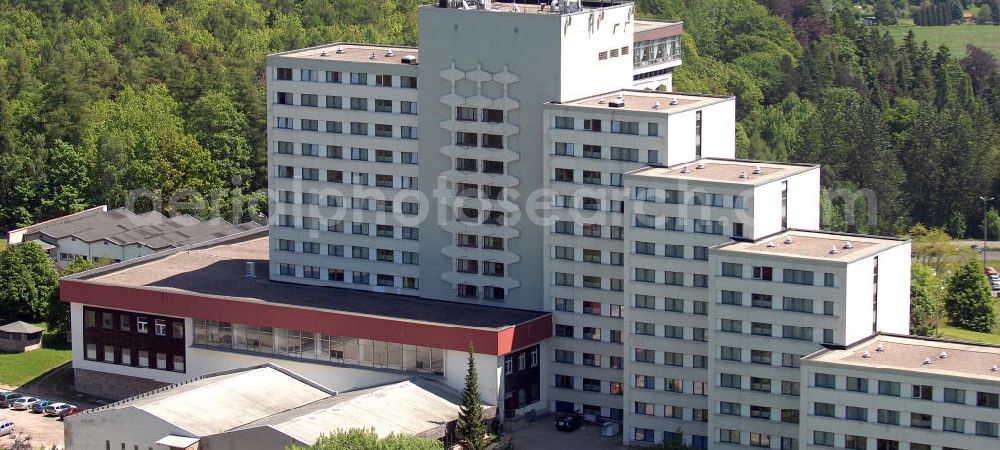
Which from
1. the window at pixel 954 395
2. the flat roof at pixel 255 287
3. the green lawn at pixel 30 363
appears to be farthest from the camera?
the green lawn at pixel 30 363

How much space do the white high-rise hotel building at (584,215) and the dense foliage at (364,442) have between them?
19283 millimetres

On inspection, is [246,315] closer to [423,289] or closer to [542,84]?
[423,289]

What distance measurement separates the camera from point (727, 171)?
5748 inches

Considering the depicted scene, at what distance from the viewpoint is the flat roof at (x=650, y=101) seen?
149750mm

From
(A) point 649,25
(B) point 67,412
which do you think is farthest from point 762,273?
(B) point 67,412

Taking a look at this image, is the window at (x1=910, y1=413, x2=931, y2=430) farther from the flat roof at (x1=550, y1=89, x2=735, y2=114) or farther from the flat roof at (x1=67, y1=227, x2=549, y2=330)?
the flat roof at (x1=67, y1=227, x2=549, y2=330)

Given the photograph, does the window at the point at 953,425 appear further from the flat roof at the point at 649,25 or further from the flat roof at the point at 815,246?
the flat roof at the point at 649,25

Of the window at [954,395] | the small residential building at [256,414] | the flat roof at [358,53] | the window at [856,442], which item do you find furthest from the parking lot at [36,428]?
the window at [954,395]

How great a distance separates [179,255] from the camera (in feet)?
580

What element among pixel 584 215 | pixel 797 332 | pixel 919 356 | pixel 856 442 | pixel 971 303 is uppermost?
pixel 584 215

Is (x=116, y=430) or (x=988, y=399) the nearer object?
(x=988, y=399)

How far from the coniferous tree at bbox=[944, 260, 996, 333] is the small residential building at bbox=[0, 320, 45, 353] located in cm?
8784

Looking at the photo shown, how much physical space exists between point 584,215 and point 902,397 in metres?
31.9

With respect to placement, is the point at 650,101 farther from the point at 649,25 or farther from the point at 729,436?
the point at 729,436
